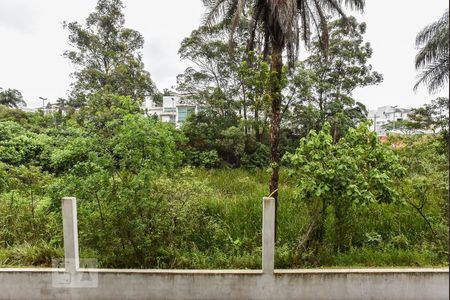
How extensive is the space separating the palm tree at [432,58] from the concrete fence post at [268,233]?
5059 mm

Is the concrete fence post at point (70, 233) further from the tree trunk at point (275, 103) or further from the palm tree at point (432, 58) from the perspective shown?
the palm tree at point (432, 58)

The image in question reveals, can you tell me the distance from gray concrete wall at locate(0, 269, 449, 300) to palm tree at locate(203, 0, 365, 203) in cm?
136

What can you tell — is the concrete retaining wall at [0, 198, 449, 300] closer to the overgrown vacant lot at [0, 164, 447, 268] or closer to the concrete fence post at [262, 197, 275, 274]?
the concrete fence post at [262, 197, 275, 274]

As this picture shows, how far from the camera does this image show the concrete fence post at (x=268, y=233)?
10.2 feet

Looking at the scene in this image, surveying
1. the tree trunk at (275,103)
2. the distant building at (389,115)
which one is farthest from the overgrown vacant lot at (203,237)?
the distant building at (389,115)

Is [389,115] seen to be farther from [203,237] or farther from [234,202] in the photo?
[203,237]

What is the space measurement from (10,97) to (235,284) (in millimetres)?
31192

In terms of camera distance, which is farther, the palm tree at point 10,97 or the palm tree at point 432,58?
the palm tree at point 10,97

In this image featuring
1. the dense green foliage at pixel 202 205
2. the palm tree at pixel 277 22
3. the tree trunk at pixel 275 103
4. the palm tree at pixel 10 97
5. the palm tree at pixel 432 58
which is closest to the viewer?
the dense green foliage at pixel 202 205

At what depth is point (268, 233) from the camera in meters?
3.14

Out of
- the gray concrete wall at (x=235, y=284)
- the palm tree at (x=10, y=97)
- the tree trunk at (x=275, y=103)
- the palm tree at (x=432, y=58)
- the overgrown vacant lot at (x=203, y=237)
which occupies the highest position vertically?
the palm tree at (x=10, y=97)

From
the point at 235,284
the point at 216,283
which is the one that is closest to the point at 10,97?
the point at 216,283

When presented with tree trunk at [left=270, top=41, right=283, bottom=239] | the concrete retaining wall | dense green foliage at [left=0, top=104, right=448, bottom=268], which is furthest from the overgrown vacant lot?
tree trunk at [left=270, top=41, right=283, bottom=239]

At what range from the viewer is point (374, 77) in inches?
534
